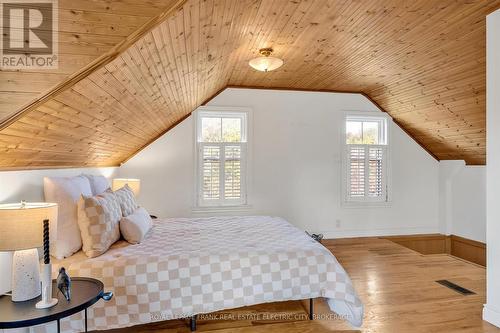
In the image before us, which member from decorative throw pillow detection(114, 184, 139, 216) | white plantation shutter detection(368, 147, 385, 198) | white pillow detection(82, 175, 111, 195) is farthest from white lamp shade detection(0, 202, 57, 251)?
white plantation shutter detection(368, 147, 385, 198)

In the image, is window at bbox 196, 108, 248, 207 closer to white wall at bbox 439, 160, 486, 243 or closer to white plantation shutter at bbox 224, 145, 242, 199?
white plantation shutter at bbox 224, 145, 242, 199

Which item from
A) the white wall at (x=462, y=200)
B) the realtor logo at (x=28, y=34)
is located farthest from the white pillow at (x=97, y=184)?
the white wall at (x=462, y=200)

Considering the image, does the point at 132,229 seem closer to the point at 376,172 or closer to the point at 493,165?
the point at 493,165

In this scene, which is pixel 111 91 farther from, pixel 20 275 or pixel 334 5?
pixel 334 5

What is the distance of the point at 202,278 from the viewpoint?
2262 millimetres

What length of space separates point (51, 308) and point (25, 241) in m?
0.37

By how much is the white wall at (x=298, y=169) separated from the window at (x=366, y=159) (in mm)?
158

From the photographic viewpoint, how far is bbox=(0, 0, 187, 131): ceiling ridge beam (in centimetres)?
152

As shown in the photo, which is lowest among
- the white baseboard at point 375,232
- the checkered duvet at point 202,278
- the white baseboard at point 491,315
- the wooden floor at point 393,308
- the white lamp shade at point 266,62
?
the wooden floor at point 393,308

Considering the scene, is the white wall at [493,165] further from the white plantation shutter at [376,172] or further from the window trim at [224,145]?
the window trim at [224,145]

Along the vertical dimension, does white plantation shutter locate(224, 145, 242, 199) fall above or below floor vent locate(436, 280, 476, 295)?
above

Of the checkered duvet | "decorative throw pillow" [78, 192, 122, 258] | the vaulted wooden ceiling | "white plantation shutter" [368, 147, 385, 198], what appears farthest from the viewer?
"white plantation shutter" [368, 147, 385, 198]

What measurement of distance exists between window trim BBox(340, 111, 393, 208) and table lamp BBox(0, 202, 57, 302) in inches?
170

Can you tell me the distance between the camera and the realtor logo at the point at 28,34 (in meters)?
1.27
